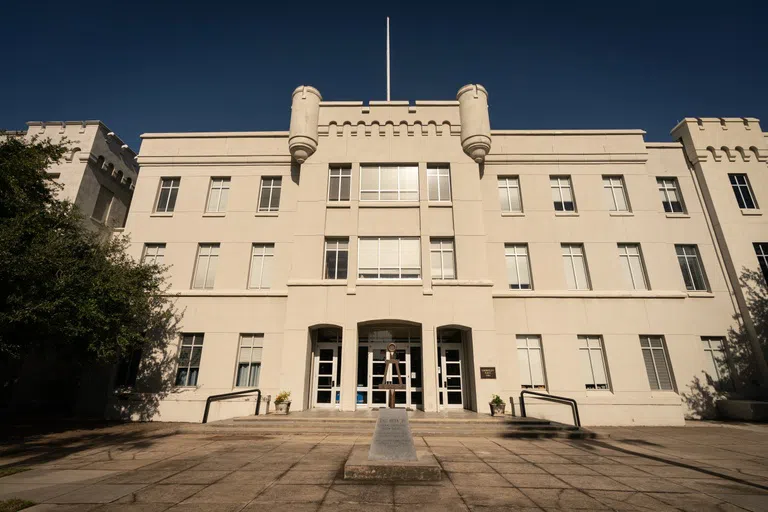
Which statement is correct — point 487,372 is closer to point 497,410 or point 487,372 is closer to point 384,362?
point 497,410

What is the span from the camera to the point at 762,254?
1875cm

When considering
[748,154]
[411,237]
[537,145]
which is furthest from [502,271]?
[748,154]

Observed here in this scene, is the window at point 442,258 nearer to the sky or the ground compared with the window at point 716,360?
nearer to the sky

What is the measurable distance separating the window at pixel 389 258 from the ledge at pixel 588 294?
4563mm

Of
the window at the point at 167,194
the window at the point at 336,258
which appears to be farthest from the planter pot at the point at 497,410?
the window at the point at 167,194

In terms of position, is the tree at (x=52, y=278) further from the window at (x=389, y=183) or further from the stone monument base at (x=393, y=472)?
the stone monument base at (x=393, y=472)

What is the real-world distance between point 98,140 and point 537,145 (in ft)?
86.1

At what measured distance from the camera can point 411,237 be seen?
17922mm

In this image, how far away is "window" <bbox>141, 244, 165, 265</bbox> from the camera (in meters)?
18.9

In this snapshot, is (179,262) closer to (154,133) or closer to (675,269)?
(154,133)

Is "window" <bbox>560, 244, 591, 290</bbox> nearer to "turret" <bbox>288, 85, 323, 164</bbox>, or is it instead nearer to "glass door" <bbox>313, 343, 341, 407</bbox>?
"glass door" <bbox>313, 343, 341, 407</bbox>

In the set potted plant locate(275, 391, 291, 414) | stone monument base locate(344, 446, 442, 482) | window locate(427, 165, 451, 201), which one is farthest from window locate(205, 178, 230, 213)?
stone monument base locate(344, 446, 442, 482)

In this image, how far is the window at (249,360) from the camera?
17.1 m

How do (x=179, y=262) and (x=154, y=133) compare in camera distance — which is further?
(x=154, y=133)
